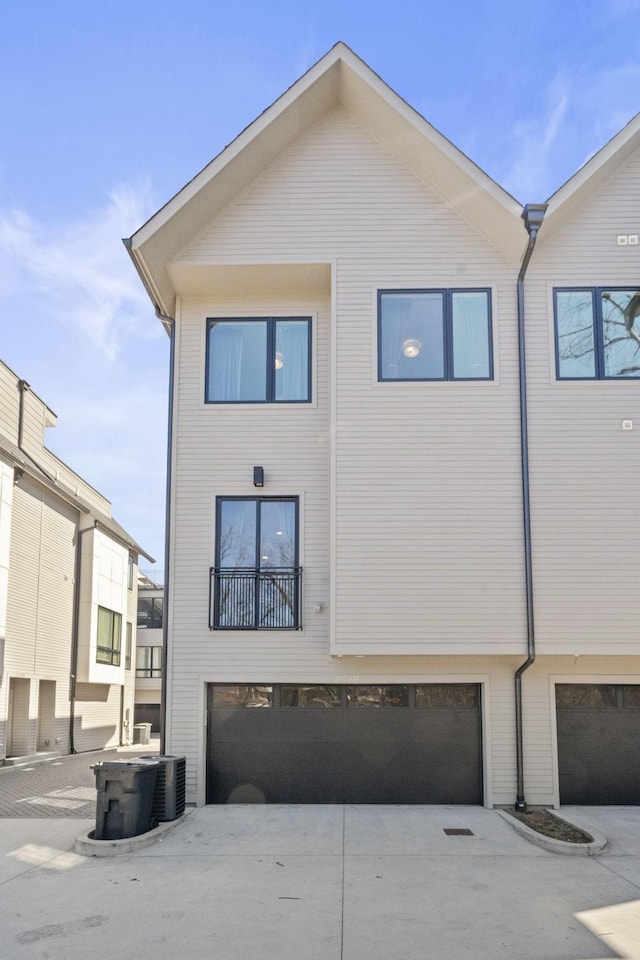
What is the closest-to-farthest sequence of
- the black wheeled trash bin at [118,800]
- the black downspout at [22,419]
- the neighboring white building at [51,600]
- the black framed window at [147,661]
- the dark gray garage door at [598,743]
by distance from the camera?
the black wheeled trash bin at [118,800] → the dark gray garage door at [598,743] → the neighboring white building at [51,600] → the black downspout at [22,419] → the black framed window at [147,661]

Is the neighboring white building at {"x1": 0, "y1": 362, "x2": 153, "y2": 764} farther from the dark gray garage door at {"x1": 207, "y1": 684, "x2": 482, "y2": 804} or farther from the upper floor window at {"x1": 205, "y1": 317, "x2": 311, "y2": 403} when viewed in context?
the dark gray garage door at {"x1": 207, "y1": 684, "x2": 482, "y2": 804}

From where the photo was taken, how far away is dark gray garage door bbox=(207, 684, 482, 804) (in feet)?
39.7

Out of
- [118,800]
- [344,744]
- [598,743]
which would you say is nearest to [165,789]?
[118,800]

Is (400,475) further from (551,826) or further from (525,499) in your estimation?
(551,826)

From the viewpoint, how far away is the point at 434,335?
40.9 feet

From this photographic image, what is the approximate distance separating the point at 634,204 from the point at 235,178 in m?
5.62

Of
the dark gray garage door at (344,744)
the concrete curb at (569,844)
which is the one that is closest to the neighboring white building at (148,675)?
the dark gray garage door at (344,744)

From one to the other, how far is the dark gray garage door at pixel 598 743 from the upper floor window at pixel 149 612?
27.3 metres

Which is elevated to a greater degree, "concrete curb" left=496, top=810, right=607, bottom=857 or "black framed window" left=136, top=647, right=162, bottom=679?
"black framed window" left=136, top=647, right=162, bottom=679

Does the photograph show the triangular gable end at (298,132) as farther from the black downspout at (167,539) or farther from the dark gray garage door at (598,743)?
the dark gray garage door at (598,743)

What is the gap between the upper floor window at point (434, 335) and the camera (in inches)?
487

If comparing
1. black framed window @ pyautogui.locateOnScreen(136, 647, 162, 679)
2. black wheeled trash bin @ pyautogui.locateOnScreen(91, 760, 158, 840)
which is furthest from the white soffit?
black framed window @ pyautogui.locateOnScreen(136, 647, 162, 679)

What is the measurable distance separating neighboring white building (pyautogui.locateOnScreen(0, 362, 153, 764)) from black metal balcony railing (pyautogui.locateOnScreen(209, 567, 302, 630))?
7363 millimetres

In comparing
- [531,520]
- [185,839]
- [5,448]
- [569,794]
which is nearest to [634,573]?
[531,520]
